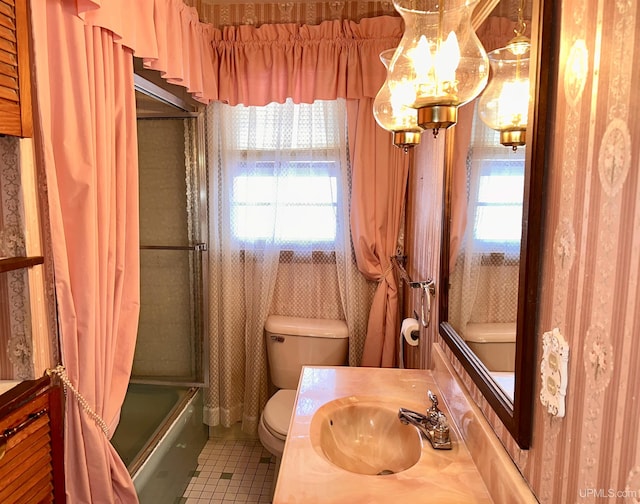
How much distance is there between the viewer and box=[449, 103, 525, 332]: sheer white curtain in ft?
2.84

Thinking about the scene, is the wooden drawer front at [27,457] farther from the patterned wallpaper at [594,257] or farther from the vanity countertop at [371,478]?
the patterned wallpaper at [594,257]

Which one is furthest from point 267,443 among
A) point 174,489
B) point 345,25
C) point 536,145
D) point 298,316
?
point 345,25

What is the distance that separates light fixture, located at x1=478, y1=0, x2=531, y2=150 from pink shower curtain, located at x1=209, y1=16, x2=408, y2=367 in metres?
1.19

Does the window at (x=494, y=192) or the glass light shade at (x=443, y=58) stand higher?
the glass light shade at (x=443, y=58)

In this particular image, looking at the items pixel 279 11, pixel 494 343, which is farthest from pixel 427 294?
pixel 279 11

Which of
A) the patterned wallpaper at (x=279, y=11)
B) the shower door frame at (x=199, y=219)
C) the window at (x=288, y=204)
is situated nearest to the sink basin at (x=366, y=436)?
the window at (x=288, y=204)

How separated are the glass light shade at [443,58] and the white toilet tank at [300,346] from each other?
154cm

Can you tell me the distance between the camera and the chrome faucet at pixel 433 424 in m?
1.11

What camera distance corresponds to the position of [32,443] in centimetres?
106

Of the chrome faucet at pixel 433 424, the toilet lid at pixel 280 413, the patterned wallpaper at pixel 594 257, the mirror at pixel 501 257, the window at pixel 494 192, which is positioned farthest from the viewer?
the toilet lid at pixel 280 413

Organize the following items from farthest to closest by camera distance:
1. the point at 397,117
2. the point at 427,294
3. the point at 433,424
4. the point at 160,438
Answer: the point at 160,438
the point at 427,294
the point at 397,117
the point at 433,424

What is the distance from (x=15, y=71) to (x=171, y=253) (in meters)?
1.54

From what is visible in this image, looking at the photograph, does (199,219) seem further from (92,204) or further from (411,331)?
(411,331)

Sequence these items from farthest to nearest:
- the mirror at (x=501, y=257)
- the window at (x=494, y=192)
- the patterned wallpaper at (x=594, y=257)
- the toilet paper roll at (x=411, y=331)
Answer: the toilet paper roll at (x=411, y=331)
the window at (x=494, y=192)
the mirror at (x=501, y=257)
the patterned wallpaper at (x=594, y=257)
